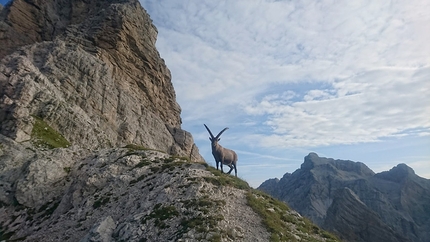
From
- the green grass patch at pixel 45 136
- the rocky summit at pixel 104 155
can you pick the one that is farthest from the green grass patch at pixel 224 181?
the green grass patch at pixel 45 136

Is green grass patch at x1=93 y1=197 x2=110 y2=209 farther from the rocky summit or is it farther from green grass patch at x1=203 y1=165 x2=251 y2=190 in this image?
green grass patch at x1=203 y1=165 x2=251 y2=190

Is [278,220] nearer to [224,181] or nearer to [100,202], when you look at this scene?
[224,181]

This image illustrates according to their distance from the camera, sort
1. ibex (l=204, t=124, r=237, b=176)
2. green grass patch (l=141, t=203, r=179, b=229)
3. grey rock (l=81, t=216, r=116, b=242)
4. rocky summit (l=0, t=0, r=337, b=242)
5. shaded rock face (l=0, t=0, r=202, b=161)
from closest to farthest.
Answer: grey rock (l=81, t=216, r=116, b=242)
green grass patch (l=141, t=203, r=179, b=229)
rocky summit (l=0, t=0, r=337, b=242)
ibex (l=204, t=124, r=237, b=176)
shaded rock face (l=0, t=0, r=202, b=161)

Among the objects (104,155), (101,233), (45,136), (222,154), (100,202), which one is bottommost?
(101,233)

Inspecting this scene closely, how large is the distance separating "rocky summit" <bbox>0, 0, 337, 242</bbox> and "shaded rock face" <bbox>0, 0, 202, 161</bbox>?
0.94 ft

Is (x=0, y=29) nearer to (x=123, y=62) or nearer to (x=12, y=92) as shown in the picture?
(x=123, y=62)

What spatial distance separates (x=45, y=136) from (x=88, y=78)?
27580 mm

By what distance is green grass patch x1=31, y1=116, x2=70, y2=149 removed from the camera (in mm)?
44281

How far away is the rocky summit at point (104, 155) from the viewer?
69.7ft

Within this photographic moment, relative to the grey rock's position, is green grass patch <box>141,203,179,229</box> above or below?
above

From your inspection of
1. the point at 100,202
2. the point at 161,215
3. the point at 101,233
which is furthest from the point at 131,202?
the point at 161,215

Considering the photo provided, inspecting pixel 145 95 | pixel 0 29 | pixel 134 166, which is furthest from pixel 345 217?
pixel 0 29

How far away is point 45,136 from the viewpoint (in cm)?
4672

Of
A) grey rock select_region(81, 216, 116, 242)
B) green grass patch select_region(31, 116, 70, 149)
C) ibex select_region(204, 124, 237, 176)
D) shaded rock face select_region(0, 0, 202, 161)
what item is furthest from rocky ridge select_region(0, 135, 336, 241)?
shaded rock face select_region(0, 0, 202, 161)
